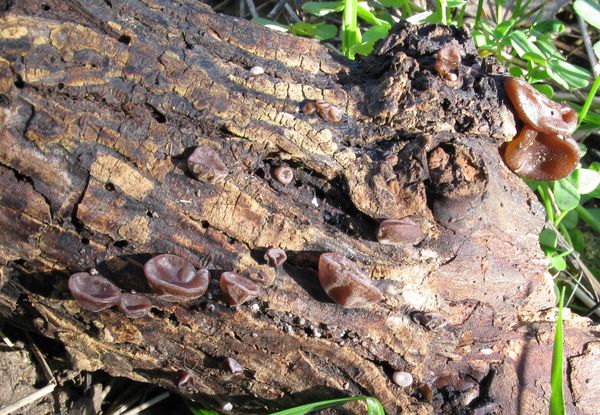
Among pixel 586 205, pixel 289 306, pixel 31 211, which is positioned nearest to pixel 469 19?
pixel 586 205

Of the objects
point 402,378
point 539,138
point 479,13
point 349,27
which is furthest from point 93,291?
point 479,13

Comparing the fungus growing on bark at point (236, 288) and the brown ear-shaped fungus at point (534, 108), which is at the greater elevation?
the brown ear-shaped fungus at point (534, 108)

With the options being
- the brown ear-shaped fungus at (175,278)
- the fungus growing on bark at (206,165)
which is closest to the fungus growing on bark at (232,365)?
the brown ear-shaped fungus at (175,278)

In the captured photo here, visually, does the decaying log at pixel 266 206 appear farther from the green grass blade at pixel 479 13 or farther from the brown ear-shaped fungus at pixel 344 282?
the green grass blade at pixel 479 13

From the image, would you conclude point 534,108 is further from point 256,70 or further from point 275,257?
point 275,257

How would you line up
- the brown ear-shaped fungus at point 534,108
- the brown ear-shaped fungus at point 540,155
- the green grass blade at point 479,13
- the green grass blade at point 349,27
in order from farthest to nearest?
1. the green grass blade at point 479,13
2. the green grass blade at point 349,27
3. the brown ear-shaped fungus at point 540,155
4. the brown ear-shaped fungus at point 534,108

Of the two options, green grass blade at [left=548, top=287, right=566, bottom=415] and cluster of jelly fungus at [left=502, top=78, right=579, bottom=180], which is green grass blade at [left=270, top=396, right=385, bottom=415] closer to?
green grass blade at [left=548, top=287, right=566, bottom=415]

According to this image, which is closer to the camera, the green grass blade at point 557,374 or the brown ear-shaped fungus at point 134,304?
the brown ear-shaped fungus at point 134,304
